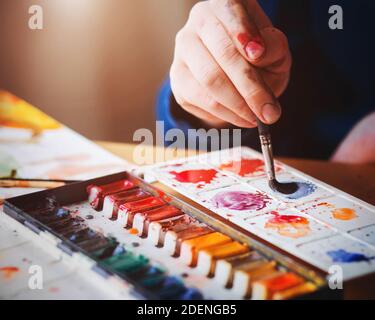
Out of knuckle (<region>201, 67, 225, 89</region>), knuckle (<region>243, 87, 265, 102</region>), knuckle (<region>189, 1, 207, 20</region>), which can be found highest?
knuckle (<region>189, 1, 207, 20</region>)

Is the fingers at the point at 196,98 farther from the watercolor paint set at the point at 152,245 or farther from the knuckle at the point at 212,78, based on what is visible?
the watercolor paint set at the point at 152,245

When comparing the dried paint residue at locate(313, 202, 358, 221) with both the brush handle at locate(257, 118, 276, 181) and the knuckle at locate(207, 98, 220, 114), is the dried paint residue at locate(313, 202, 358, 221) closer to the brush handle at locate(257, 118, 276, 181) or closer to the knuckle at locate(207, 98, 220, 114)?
the brush handle at locate(257, 118, 276, 181)

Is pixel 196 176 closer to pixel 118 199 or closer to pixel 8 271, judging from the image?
pixel 118 199

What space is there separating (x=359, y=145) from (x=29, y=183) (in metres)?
0.73

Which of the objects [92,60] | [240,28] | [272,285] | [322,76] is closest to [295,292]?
[272,285]

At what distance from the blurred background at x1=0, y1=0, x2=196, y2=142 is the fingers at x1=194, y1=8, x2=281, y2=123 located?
3.69 feet

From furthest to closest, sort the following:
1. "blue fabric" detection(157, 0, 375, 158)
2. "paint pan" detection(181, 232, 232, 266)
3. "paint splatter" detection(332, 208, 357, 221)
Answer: "blue fabric" detection(157, 0, 375, 158)
"paint splatter" detection(332, 208, 357, 221)
"paint pan" detection(181, 232, 232, 266)

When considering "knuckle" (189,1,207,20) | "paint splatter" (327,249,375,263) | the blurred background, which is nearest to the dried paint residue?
"paint splatter" (327,249,375,263)

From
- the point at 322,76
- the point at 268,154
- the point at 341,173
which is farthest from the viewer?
the point at 322,76

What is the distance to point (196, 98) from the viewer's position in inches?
43.9

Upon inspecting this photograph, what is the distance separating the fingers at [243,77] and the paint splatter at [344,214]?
0.59 ft

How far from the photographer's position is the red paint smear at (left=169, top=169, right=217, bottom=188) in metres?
1.02

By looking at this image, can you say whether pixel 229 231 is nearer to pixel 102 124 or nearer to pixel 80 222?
pixel 80 222

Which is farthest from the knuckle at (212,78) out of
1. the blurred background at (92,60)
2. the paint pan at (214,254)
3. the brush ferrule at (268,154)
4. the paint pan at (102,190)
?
the blurred background at (92,60)
